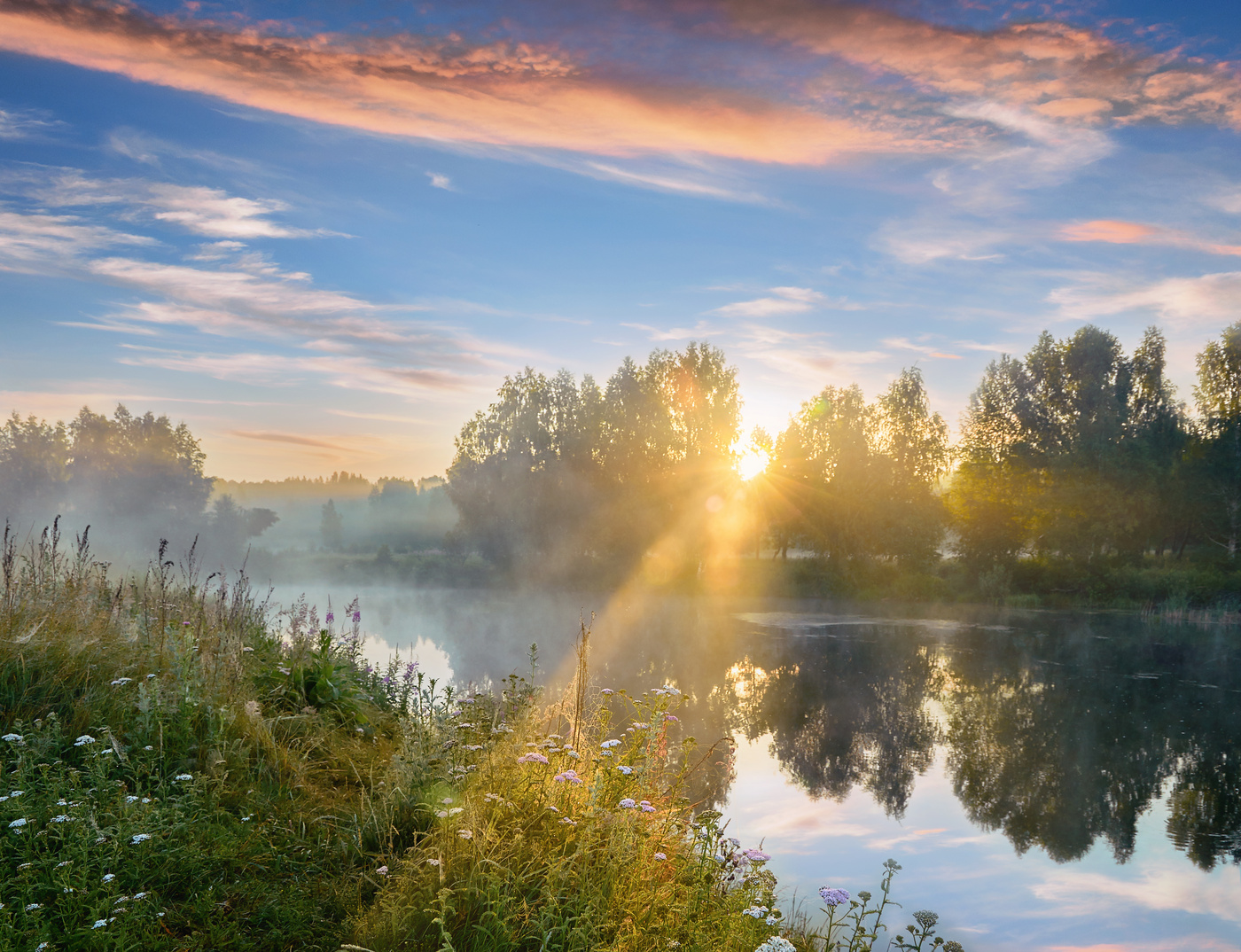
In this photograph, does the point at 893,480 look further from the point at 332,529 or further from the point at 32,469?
the point at 32,469

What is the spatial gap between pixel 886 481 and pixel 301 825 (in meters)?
37.4

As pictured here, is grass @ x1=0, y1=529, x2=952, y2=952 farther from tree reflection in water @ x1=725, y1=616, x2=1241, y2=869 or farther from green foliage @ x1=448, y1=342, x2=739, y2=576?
green foliage @ x1=448, y1=342, x2=739, y2=576

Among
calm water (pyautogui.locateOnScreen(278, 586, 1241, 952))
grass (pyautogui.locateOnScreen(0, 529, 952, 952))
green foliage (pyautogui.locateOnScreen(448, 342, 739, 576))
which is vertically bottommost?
calm water (pyautogui.locateOnScreen(278, 586, 1241, 952))

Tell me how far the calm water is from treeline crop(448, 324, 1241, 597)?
42.2 ft

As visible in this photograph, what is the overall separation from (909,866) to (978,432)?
3690 centimetres

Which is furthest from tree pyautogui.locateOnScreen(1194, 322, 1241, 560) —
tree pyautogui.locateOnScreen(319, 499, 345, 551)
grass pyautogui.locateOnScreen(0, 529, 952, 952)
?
tree pyautogui.locateOnScreen(319, 499, 345, 551)

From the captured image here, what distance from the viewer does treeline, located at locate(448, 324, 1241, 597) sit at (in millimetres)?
33562

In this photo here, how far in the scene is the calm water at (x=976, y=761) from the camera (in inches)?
265

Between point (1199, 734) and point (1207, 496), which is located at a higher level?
point (1207, 496)

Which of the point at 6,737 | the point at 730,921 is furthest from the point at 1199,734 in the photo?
the point at 6,737

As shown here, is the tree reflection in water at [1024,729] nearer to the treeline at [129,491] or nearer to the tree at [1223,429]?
the tree at [1223,429]

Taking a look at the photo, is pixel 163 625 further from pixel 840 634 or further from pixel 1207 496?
pixel 1207 496

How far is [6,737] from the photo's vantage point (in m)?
3.78

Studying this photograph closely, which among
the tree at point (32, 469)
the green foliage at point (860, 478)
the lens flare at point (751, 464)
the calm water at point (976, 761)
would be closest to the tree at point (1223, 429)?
the green foliage at point (860, 478)
